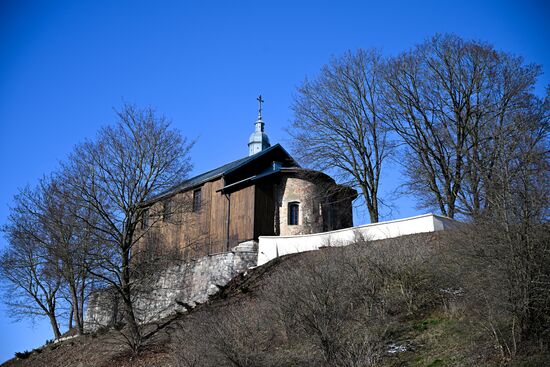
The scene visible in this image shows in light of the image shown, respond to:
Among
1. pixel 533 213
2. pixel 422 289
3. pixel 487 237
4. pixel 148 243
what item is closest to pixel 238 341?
pixel 422 289

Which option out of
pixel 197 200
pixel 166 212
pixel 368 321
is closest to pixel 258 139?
pixel 197 200

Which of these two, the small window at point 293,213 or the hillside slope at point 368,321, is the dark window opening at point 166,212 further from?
the small window at point 293,213

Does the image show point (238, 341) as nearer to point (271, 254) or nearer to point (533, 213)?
point (533, 213)

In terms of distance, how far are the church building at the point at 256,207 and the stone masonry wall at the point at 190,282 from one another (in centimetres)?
79

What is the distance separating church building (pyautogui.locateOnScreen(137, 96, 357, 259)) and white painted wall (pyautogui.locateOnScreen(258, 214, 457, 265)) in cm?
181

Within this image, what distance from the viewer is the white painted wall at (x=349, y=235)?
21.7 metres

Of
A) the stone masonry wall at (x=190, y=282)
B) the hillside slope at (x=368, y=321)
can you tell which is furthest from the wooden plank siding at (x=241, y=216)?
the hillside slope at (x=368, y=321)

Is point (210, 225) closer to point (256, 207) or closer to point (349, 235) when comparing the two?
point (256, 207)

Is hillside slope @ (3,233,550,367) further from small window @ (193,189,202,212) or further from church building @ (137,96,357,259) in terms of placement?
small window @ (193,189,202,212)

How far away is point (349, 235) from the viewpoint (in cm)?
2358

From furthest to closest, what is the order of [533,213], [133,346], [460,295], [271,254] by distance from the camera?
1. [271,254]
2. [133,346]
3. [460,295]
4. [533,213]

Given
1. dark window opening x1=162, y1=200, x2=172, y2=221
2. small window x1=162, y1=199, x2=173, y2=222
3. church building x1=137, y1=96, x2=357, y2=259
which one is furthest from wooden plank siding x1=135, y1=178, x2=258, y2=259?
dark window opening x1=162, y1=200, x2=172, y2=221

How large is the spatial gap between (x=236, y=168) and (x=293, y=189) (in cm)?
303

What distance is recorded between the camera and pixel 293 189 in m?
28.7
